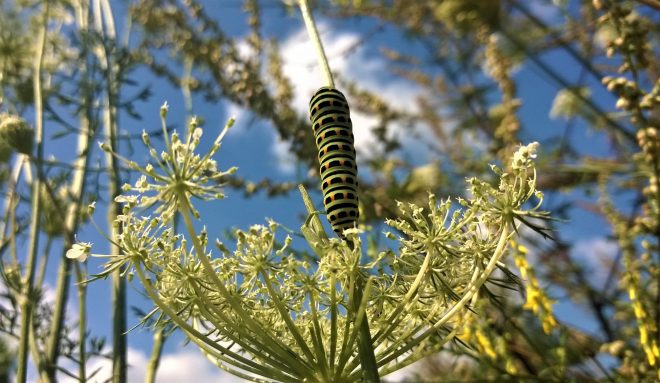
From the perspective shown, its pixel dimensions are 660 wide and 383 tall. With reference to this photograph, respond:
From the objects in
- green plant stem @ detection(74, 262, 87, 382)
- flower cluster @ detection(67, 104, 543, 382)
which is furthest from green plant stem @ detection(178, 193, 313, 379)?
green plant stem @ detection(74, 262, 87, 382)

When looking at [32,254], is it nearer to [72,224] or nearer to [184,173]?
[72,224]

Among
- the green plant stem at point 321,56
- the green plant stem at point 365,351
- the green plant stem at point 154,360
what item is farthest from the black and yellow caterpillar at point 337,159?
the green plant stem at point 154,360

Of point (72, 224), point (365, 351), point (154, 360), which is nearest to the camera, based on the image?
point (365, 351)

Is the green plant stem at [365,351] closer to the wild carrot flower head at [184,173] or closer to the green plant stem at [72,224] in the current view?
the wild carrot flower head at [184,173]

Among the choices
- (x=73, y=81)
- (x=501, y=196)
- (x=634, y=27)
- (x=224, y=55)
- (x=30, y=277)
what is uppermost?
(x=224, y=55)

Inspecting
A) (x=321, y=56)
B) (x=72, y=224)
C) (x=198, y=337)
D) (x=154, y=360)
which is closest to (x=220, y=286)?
(x=198, y=337)

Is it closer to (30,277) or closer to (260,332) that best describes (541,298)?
(260,332)

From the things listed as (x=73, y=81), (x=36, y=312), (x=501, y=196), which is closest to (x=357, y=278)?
(x=501, y=196)

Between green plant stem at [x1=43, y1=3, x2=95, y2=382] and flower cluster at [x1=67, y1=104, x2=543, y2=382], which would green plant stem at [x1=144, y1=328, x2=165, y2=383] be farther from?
flower cluster at [x1=67, y1=104, x2=543, y2=382]
